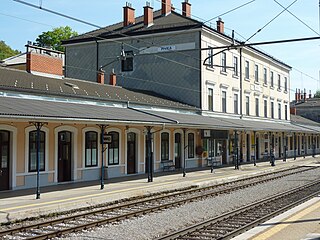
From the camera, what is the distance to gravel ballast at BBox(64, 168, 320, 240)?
10.4m

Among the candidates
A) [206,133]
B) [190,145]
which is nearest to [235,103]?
[206,133]

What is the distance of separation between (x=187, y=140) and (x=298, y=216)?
16.7 m

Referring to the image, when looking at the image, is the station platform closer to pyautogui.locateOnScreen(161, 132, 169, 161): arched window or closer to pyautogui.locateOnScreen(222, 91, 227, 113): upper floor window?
pyautogui.locateOnScreen(161, 132, 169, 161): arched window

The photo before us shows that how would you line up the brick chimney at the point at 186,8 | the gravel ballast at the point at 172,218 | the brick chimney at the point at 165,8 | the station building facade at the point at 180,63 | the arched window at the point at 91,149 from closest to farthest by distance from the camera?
the gravel ballast at the point at 172,218 → the arched window at the point at 91,149 → the station building facade at the point at 180,63 → the brick chimney at the point at 165,8 → the brick chimney at the point at 186,8

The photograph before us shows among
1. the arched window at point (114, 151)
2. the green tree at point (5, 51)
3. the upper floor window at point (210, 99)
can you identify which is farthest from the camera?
the green tree at point (5, 51)

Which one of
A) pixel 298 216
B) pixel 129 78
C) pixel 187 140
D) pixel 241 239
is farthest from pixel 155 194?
pixel 129 78

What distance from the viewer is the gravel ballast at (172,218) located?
409 inches

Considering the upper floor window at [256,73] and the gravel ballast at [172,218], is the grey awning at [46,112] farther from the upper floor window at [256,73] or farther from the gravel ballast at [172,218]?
the upper floor window at [256,73]

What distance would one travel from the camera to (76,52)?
1412 inches

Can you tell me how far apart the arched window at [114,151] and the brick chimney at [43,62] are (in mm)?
5212

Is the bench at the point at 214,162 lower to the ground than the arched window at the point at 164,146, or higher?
lower

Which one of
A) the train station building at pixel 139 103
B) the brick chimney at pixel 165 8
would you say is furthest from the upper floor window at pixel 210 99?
the brick chimney at pixel 165 8

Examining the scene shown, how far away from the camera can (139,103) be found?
2502 centimetres

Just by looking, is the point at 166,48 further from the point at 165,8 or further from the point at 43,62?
the point at 43,62
